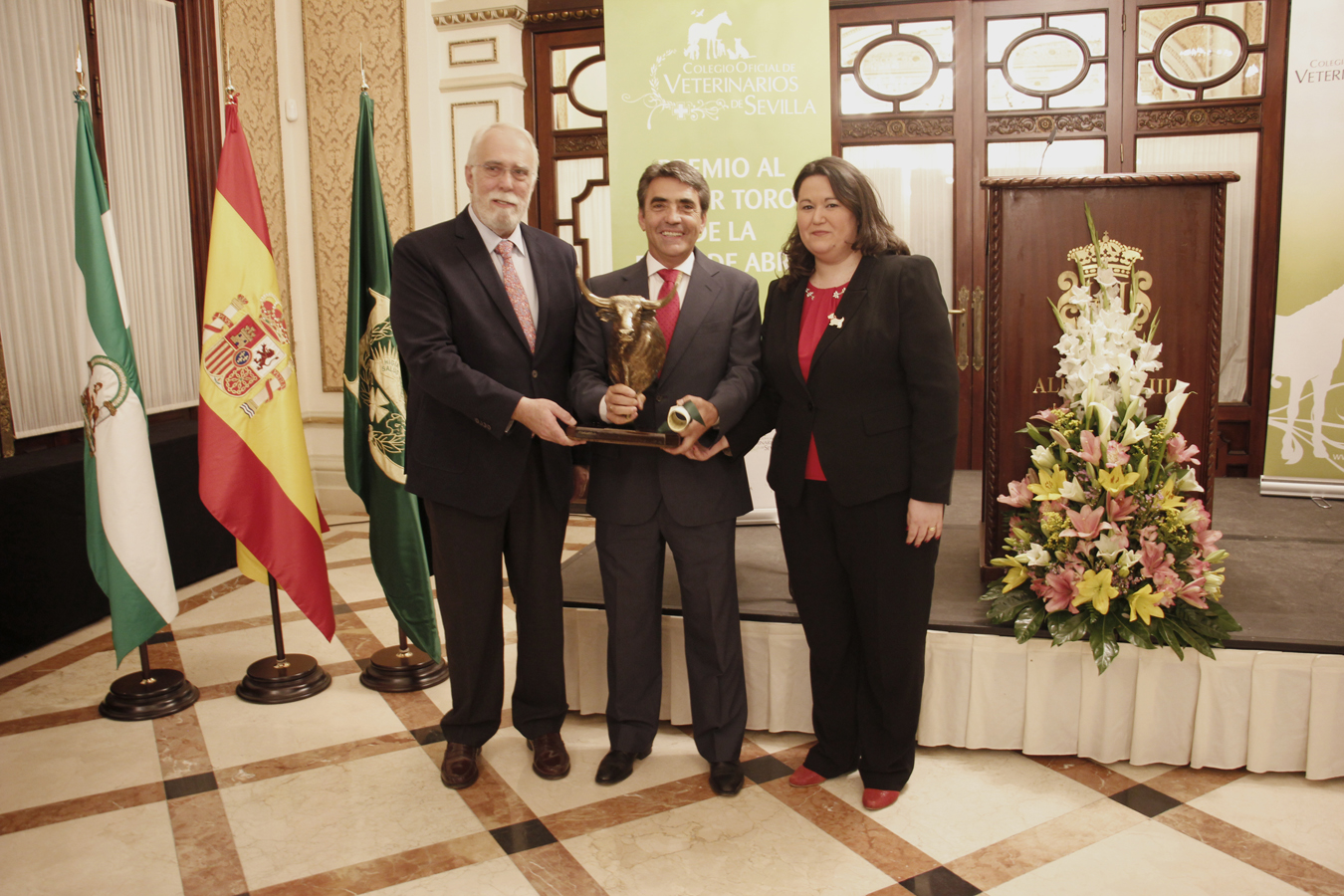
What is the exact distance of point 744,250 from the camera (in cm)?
349

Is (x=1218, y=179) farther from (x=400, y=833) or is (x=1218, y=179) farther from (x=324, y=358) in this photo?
(x=324, y=358)

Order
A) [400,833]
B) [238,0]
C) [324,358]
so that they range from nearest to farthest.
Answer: [400,833]
[238,0]
[324,358]

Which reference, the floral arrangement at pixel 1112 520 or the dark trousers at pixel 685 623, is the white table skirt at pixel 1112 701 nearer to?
the floral arrangement at pixel 1112 520

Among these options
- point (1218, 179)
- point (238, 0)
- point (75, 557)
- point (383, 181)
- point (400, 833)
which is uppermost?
point (238, 0)

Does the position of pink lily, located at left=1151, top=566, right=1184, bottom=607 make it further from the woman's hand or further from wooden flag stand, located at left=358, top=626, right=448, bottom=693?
wooden flag stand, located at left=358, top=626, right=448, bottom=693

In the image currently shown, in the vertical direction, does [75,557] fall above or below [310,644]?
above

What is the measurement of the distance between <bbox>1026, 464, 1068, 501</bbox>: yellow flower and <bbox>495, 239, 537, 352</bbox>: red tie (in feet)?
4.45

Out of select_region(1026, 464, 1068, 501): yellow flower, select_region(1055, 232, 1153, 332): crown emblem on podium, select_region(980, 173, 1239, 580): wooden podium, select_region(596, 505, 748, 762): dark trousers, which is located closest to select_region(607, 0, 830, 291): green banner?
select_region(980, 173, 1239, 580): wooden podium

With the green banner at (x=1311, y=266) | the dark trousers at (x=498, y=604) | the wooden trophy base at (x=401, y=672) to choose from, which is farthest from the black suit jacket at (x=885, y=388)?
the green banner at (x=1311, y=266)

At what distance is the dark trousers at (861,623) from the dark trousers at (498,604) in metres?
0.64

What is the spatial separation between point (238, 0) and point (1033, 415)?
4835mm

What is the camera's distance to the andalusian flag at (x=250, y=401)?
2.82 meters

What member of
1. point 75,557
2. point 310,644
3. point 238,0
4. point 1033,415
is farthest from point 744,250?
point 238,0

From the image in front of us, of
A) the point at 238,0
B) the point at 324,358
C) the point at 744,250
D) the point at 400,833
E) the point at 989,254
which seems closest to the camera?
the point at 400,833
